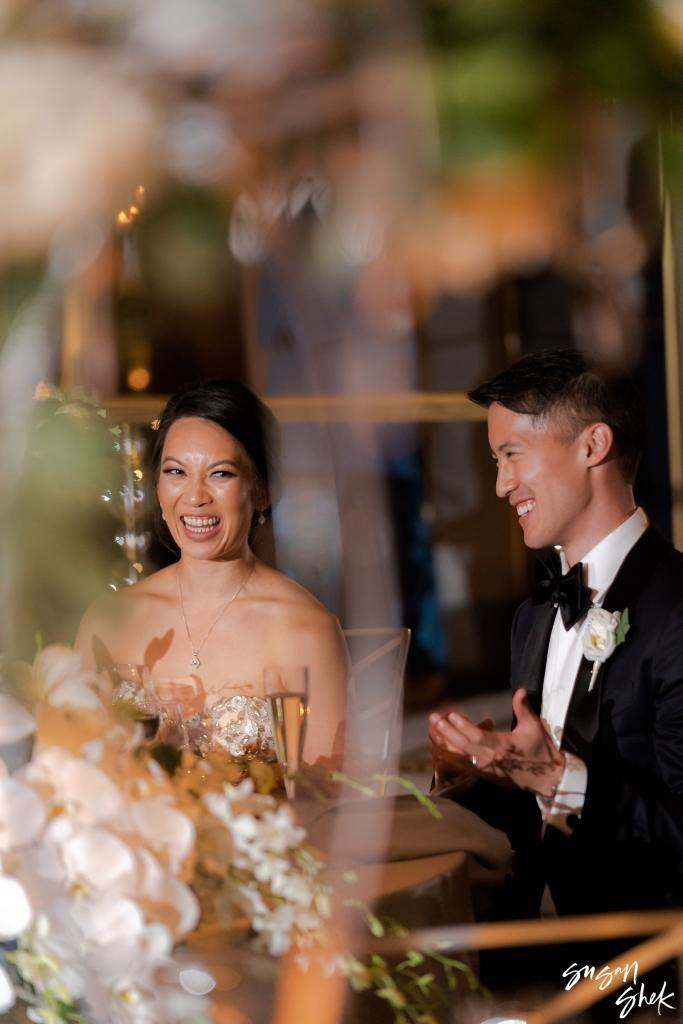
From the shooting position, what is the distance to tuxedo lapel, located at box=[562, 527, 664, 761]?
3.50 ft

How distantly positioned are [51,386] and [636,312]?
0.72 m

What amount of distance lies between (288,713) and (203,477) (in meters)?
0.29

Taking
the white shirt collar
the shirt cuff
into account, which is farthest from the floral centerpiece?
the white shirt collar

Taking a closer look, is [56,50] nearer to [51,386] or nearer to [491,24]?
[51,386]

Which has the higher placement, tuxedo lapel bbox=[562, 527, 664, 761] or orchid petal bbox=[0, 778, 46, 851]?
tuxedo lapel bbox=[562, 527, 664, 761]


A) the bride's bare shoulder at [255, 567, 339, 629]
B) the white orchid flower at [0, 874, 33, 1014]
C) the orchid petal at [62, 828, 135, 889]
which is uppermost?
the bride's bare shoulder at [255, 567, 339, 629]

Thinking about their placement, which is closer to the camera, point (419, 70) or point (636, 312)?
point (419, 70)

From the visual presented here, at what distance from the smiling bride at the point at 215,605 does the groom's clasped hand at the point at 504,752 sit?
12 centimetres

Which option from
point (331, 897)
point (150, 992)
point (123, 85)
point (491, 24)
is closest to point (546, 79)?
point (491, 24)

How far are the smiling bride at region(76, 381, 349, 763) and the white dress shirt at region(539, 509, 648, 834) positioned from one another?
0.82ft

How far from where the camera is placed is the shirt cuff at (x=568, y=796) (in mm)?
1060

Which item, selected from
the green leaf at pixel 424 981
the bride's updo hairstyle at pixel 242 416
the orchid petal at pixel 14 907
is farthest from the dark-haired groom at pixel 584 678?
the orchid petal at pixel 14 907

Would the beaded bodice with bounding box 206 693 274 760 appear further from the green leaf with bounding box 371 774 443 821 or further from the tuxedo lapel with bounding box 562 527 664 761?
the tuxedo lapel with bounding box 562 527 664 761

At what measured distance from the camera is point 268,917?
1008 mm
